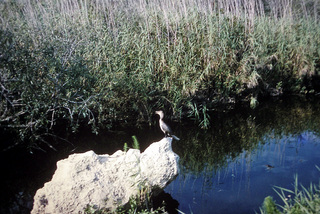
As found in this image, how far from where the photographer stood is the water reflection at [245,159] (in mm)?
3678

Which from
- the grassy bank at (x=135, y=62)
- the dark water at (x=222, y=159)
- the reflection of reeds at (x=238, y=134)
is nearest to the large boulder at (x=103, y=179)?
the dark water at (x=222, y=159)

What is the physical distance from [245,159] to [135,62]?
2612 mm

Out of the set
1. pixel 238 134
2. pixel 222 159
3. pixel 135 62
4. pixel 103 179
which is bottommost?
pixel 238 134

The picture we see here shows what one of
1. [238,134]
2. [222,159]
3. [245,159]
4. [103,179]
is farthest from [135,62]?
[103,179]

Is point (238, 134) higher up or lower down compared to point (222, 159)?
lower down

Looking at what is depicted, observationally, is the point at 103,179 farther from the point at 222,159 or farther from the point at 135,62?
the point at 135,62

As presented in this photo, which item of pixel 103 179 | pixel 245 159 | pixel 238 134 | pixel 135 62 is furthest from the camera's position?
pixel 135 62

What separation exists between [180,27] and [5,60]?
3.52 meters

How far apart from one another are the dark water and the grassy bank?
1.19ft

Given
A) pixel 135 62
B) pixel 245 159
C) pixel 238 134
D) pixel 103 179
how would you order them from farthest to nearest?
pixel 135 62 < pixel 238 134 < pixel 245 159 < pixel 103 179

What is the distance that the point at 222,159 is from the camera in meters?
4.66

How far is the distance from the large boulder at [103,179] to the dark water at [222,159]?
1.58 feet

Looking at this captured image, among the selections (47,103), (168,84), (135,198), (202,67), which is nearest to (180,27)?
(202,67)

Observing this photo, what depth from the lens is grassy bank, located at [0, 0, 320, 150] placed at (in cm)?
466
